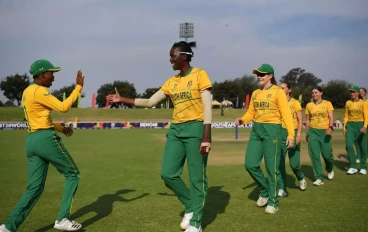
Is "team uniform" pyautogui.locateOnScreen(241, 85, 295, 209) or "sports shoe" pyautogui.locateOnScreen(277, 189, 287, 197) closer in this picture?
"team uniform" pyautogui.locateOnScreen(241, 85, 295, 209)

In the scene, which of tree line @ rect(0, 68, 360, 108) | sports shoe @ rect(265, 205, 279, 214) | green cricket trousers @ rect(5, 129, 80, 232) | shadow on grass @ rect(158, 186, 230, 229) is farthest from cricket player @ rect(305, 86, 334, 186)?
tree line @ rect(0, 68, 360, 108)

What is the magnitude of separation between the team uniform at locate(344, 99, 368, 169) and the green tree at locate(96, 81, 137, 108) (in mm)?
83905

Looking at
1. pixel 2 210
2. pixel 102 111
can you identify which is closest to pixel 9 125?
pixel 102 111

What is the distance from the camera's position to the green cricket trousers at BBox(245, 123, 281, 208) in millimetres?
6688

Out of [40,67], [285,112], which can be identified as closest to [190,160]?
[285,112]

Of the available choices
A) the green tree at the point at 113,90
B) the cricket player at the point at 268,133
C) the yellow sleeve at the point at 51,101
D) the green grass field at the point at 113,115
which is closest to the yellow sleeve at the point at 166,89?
the yellow sleeve at the point at 51,101

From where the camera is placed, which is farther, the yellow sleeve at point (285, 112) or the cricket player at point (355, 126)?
the cricket player at point (355, 126)

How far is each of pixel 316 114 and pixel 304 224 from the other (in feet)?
14.4

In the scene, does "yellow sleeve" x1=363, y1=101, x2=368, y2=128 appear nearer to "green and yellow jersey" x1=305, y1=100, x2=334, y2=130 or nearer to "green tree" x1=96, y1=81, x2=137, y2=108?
"green and yellow jersey" x1=305, y1=100, x2=334, y2=130

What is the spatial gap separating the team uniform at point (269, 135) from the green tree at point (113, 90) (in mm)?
87426

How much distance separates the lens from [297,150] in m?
8.66

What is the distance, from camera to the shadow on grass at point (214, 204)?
6188 mm

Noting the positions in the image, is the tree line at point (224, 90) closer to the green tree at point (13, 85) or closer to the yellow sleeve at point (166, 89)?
the green tree at point (13, 85)

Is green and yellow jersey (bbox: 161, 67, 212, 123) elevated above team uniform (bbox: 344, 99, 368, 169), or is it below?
above
